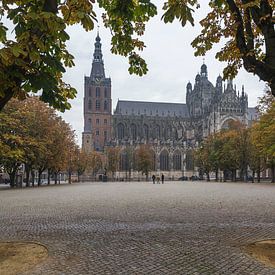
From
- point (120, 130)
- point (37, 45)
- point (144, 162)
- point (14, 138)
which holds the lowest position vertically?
point (37, 45)

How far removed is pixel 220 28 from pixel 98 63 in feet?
412

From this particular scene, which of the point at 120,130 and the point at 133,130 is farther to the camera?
the point at 133,130

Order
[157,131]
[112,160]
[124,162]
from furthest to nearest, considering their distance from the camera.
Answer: [157,131] → [124,162] → [112,160]

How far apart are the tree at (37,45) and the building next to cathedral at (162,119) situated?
9823 centimetres

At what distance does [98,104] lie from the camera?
130 metres

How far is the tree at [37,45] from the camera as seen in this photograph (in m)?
5.76

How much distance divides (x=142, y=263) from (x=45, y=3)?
5.59 metres

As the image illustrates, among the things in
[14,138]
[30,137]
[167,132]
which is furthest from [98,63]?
[14,138]

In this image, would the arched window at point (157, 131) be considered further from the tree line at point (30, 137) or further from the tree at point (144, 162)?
the tree line at point (30, 137)

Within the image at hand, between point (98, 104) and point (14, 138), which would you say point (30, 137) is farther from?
point (98, 104)

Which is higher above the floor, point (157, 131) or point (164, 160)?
point (157, 131)

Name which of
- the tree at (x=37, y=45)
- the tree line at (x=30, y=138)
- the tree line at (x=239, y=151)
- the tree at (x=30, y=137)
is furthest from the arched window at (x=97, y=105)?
the tree at (x=37, y=45)

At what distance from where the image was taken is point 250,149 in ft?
190

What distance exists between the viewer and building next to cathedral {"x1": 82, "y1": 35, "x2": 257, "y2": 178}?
360 ft
